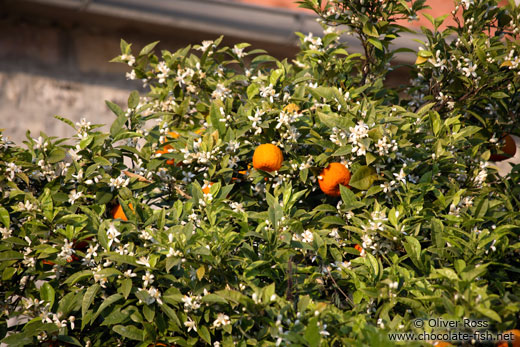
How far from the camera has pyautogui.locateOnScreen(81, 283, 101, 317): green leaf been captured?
1.50m

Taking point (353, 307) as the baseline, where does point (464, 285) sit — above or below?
above

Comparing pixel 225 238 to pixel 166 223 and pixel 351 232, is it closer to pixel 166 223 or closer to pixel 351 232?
pixel 166 223

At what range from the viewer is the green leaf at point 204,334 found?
1.47 meters

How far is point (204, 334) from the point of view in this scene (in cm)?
149

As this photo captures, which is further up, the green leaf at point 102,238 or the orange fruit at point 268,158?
the orange fruit at point 268,158

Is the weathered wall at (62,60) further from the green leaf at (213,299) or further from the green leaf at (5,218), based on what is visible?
the green leaf at (213,299)

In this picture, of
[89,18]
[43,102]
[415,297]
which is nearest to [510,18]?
[415,297]

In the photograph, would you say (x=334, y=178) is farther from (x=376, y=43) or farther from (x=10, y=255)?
(x=10, y=255)

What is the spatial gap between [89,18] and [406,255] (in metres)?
2.55

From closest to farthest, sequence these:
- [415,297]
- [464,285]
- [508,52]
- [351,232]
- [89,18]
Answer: [464,285]
[415,297]
[351,232]
[508,52]
[89,18]

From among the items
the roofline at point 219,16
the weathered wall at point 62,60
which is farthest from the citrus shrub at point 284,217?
the weathered wall at point 62,60

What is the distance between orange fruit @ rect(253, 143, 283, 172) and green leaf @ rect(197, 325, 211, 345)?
528 mm

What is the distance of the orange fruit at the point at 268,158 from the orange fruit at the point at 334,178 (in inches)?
5.7

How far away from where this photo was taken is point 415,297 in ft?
4.86
